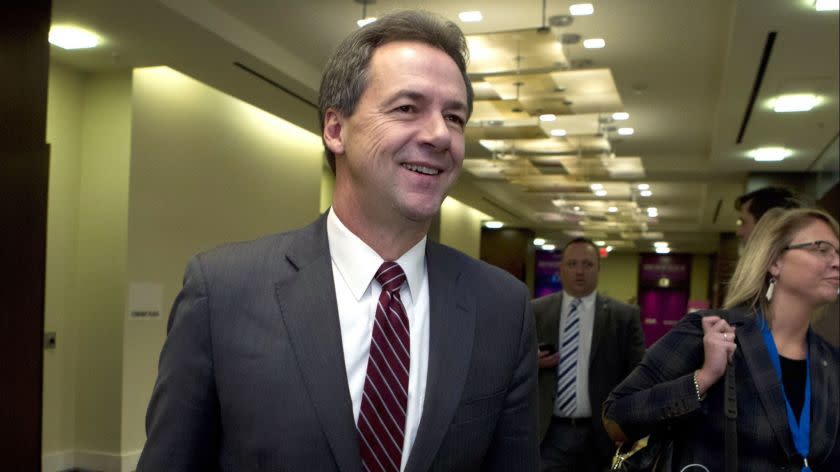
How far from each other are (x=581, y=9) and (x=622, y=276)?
29.1 m

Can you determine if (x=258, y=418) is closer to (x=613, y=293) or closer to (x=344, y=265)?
(x=344, y=265)

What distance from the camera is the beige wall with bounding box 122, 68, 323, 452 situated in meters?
7.13

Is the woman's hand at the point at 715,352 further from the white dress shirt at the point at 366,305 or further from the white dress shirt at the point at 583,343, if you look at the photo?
the white dress shirt at the point at 583,343

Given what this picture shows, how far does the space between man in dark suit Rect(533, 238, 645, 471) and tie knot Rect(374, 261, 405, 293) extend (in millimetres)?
3272

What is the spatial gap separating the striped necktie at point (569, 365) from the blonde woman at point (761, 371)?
6.02 ft

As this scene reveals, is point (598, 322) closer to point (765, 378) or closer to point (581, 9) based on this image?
point (765, 378)

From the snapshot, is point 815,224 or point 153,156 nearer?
point 815,224

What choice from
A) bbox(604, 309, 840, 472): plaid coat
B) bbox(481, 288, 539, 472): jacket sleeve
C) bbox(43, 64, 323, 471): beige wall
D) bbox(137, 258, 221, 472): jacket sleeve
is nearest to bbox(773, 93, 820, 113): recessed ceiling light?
bbox(604, 309, 840, 472): plaid coat

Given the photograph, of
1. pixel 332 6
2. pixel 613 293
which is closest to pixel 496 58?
pixel 332 6

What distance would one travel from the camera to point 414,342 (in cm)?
137

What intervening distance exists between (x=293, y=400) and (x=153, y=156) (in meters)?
6.61

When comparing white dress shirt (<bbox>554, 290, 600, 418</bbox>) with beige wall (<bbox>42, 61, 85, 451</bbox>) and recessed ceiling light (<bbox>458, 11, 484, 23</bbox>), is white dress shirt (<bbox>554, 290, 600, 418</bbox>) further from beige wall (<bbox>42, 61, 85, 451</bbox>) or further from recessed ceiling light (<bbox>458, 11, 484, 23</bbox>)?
beige wall (<bbox>42, 61, 85, 451</bbox>)

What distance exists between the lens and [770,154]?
34.9 ft

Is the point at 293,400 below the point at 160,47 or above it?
below
